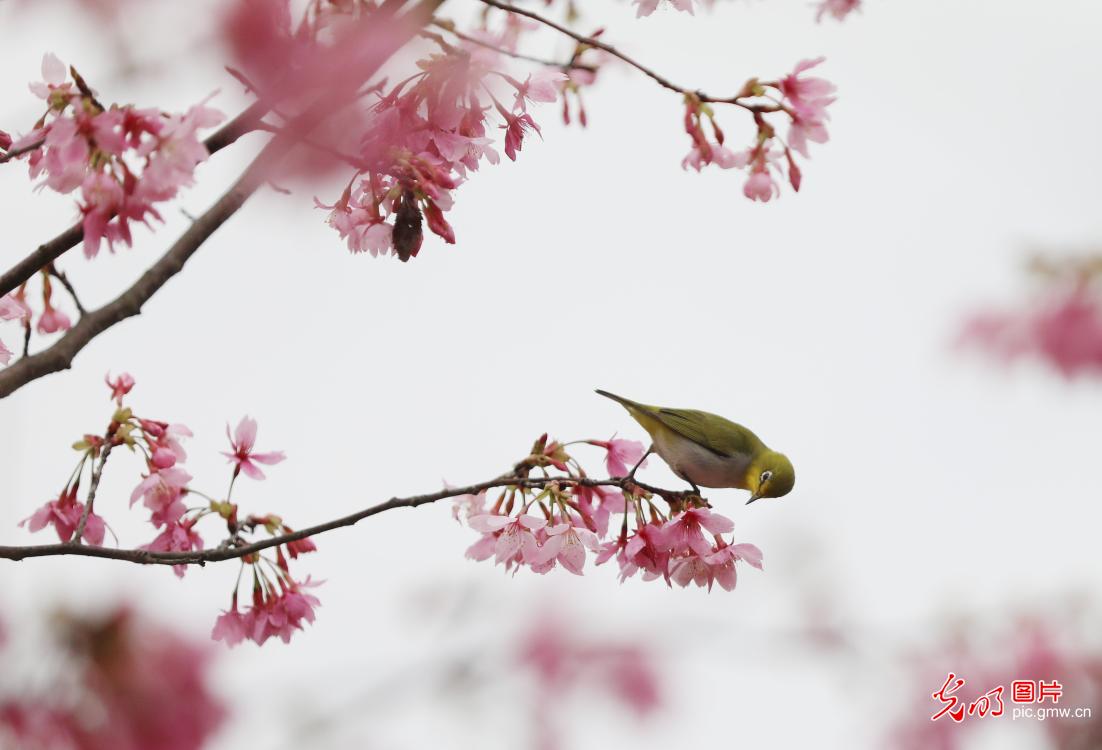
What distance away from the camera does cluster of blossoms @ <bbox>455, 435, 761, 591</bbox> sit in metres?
3.01

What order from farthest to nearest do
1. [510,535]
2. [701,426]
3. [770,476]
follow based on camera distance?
1. [770,476]
2. [701,426]
3. [510,535]

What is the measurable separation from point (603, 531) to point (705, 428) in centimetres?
166

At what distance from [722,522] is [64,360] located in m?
1.66

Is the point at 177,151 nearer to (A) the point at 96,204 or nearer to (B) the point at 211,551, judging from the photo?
(A) the point at 96,204

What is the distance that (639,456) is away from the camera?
351 cm

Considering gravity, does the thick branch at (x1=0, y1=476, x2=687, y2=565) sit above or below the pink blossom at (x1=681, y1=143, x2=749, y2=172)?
below

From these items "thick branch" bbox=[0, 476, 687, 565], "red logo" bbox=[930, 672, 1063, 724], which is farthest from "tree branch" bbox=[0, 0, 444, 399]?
"red logo" bbox=[930, 672, 1063, 724]

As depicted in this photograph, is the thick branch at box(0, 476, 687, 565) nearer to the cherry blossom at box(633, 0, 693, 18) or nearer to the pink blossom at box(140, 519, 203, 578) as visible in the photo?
the pink blossom at box(140, 519, 203, 578)

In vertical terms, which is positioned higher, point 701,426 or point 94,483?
point 701,426

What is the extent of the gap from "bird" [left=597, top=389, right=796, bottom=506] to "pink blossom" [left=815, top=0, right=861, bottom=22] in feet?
5.40

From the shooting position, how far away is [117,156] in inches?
95.1

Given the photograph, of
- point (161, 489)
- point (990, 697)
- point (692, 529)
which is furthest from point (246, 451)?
point (990, 697)

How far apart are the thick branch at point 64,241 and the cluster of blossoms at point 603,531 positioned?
109 cm

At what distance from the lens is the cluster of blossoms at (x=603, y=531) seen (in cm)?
301
